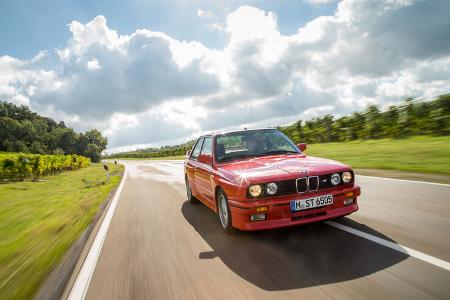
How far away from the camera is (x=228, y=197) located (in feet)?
16.0

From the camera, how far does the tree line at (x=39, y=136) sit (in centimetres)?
10025

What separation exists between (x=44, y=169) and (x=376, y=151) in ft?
89.4

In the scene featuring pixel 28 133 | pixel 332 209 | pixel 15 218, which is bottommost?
pixel 15 218

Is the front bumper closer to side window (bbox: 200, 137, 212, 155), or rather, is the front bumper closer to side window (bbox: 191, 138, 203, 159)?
side window (bbox: 200, 137, 212, 155)

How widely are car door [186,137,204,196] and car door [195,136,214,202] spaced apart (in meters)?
0.27

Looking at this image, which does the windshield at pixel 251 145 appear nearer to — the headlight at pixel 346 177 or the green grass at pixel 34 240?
the headlight at pixel 346 177

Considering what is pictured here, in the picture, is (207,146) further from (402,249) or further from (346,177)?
(402,249)

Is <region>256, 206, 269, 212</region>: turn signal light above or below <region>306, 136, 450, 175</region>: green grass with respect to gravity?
above

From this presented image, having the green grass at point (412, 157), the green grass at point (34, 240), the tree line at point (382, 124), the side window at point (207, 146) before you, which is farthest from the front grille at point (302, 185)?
the tree line at point (382, 124)

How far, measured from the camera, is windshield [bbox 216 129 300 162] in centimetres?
589

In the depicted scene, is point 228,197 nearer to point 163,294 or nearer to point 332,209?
Result: point 332,209

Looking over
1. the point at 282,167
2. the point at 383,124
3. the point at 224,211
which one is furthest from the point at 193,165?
the point at 383,124

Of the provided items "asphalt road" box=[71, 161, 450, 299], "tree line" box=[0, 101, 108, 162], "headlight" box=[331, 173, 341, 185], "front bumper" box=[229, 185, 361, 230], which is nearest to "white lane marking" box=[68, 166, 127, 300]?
"asphalt road" box=[71, 161, 450, 299]

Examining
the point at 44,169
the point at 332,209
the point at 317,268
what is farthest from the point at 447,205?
the point at 44,169
